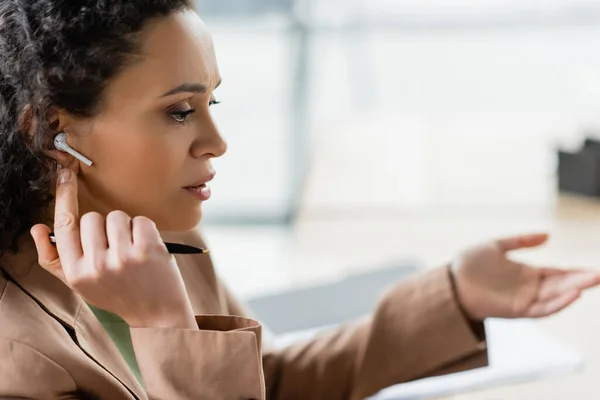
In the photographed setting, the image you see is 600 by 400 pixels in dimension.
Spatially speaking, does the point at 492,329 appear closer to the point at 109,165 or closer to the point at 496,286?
the point at 496,286

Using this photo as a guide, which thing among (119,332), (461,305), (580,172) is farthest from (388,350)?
(580,172)

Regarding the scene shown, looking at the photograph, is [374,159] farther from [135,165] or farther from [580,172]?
[135,165]

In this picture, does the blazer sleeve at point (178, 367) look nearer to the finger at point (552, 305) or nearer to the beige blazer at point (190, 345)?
the beige blazer at point (190, 345)

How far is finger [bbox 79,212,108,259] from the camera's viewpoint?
2.81ft

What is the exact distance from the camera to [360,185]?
2.09 metres

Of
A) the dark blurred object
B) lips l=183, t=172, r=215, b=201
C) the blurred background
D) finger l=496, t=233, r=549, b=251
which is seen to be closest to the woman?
lips l=183, t=172, r=215, b=201

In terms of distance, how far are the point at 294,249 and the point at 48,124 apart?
0.97 metres

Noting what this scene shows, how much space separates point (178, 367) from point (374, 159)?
138 cm

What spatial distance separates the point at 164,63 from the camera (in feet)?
3.03

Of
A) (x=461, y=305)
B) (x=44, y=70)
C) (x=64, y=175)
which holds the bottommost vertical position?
(x=461, y=305)

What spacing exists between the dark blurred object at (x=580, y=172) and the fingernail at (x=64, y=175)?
1.38 metres

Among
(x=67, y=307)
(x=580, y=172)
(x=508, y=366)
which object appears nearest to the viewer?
(x=67, y=307)

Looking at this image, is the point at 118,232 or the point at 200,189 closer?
the point at 118,232

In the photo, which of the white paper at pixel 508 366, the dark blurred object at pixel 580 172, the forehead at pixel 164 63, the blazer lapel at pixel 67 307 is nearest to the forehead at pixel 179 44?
the forehead at pixel 164 63
